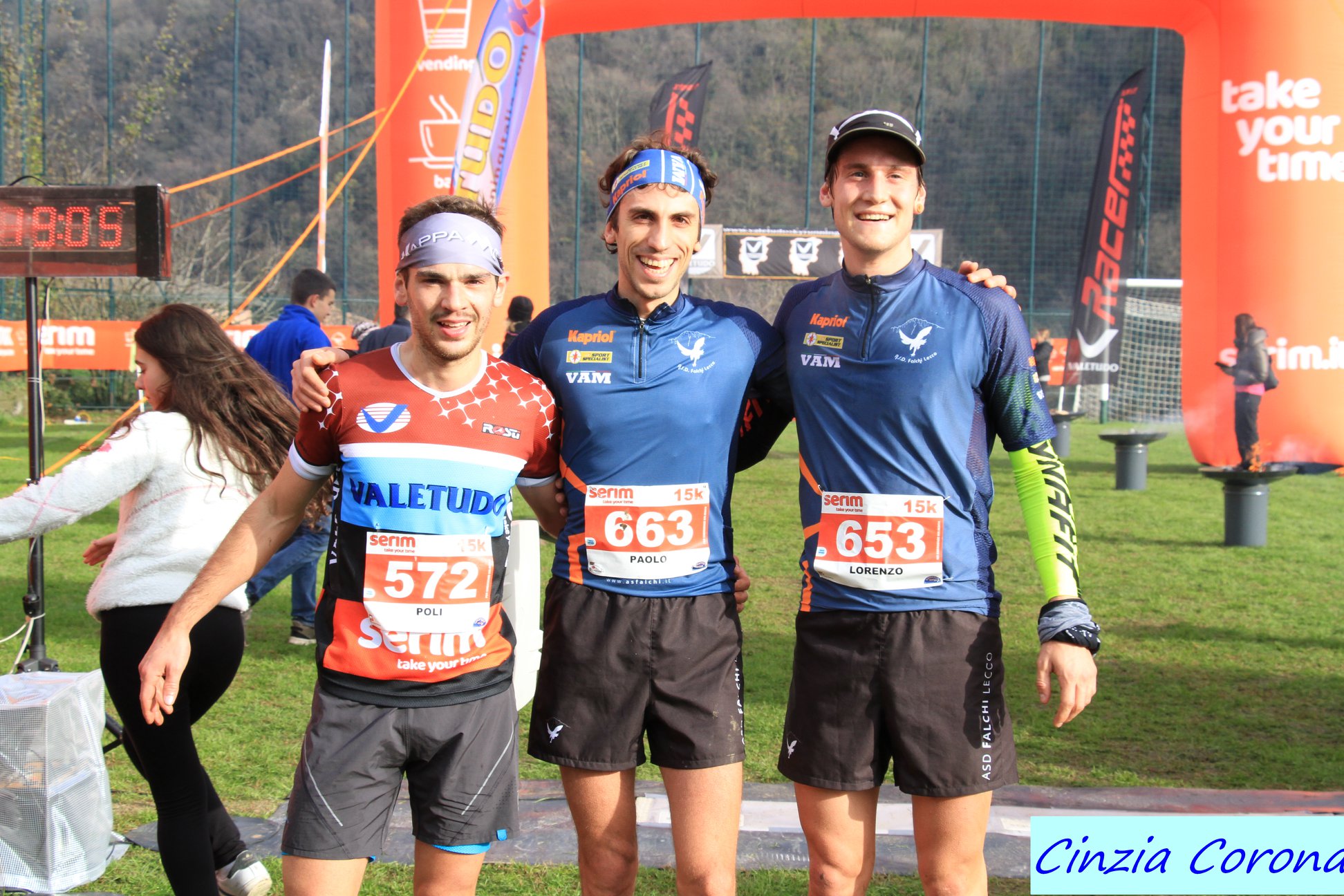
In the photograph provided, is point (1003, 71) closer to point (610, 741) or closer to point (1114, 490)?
point (1114, 490)

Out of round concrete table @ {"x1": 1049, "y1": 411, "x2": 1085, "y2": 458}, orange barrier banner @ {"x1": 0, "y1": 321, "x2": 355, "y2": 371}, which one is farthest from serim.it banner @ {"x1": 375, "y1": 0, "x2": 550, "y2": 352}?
orange barrier banner @ {"x1": 0, "y1": 321, "x2": 355, "y2": 371}

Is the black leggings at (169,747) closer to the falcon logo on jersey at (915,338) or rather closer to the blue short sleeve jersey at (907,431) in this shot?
the blue short sleeve jersey at (907,431)

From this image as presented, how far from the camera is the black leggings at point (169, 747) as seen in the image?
10.2 ft

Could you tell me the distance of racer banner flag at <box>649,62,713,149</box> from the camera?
18156mm

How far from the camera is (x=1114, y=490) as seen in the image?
43.9 ft

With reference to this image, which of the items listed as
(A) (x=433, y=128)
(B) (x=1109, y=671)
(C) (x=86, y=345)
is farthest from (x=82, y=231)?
(C) (x=86, y=345)

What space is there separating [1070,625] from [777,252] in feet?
56.1

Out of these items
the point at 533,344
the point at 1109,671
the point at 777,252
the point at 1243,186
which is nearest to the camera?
the point at 533,344

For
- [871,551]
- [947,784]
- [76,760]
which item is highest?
[871,551]

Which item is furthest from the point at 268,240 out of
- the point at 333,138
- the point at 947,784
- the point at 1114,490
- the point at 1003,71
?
the point at 947,784

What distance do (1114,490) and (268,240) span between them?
92.5 feet

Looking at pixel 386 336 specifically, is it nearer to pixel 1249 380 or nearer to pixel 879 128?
pixel 879 128

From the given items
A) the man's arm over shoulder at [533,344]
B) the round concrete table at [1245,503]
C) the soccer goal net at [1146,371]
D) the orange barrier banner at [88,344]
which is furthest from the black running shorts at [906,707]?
the soccer goal net at [1146,371]

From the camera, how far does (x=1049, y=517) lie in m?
2.68
